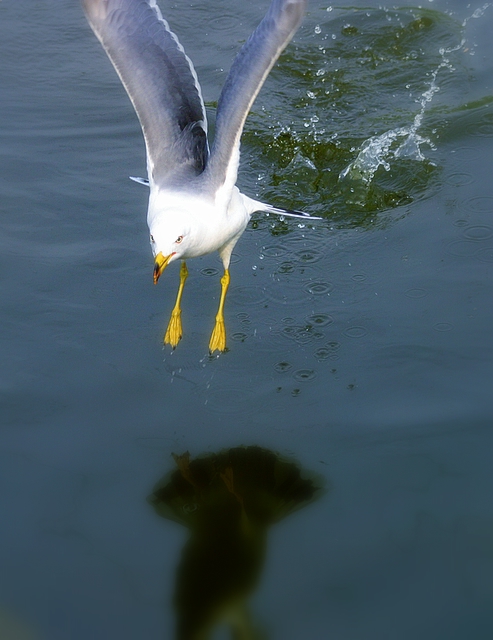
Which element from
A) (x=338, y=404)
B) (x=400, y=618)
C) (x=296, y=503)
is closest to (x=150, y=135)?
(x=338, y=404)

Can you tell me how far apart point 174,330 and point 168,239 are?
33.7 inches

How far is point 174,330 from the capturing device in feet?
18.2

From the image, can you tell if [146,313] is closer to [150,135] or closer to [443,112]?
[150,135]

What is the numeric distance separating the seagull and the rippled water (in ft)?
1.60

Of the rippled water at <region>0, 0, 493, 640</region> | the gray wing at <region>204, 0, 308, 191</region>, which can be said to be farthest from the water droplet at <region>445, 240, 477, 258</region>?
the gray wing at <region>204, 0, 308, 191</region>

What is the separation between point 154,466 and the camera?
4.77 m

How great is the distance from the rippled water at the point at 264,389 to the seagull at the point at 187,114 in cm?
49

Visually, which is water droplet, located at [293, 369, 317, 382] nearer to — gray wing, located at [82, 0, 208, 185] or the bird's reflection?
the bird's reflection

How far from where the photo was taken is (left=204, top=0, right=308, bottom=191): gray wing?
5.33m

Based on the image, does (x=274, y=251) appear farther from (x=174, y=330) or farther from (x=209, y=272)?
(x=174, y=330)

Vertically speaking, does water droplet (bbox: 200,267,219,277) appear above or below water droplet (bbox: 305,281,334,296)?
below

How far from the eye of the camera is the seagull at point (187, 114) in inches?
210

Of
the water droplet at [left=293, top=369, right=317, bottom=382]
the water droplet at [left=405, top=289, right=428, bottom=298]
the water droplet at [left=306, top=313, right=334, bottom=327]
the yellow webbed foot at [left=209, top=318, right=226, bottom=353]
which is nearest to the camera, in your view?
the water droplet at [left=293, top=369, right=317, bottom=382]

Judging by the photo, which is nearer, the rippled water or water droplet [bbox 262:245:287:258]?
the rippled water
